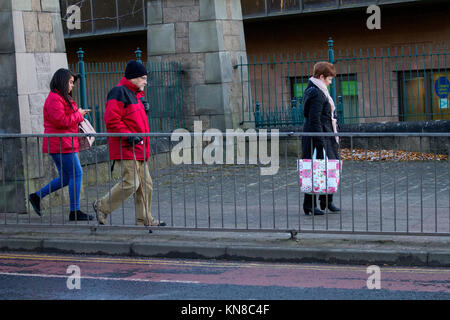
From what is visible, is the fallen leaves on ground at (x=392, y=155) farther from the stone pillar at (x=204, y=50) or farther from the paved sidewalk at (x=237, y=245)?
the stone pillar at (x=204, y=50)

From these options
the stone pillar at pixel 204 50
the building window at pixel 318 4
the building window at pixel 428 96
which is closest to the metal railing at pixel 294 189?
the stone pillar at pixel 204 50

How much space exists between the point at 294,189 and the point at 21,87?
12.3 ft

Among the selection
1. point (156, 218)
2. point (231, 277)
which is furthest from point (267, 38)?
point (231, 277)

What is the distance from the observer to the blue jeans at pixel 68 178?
9125mm

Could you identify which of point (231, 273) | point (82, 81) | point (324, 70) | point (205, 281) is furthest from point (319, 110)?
point (82, 81)

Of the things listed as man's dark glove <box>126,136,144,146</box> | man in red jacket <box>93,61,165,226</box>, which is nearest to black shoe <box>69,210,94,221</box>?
man in red jacket <box>93,61,165,226</box>

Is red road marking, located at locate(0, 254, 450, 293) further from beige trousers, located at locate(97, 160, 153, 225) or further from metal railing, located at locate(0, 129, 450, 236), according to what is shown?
beige trousers, located at locate(97, 160, 153, 225)

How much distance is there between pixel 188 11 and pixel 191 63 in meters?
1.00

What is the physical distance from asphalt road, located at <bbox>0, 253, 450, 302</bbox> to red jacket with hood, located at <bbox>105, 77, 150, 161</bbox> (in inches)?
A: 48.9

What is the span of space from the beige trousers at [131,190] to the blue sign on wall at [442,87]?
12078mm

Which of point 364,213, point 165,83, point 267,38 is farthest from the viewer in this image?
point 267,38
